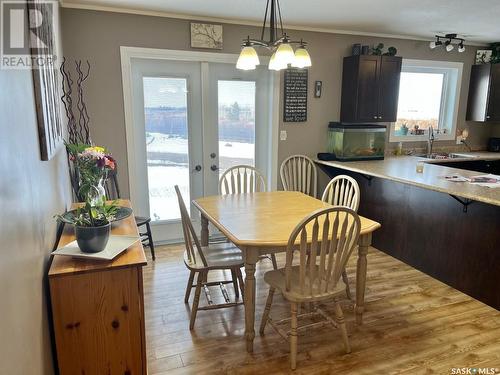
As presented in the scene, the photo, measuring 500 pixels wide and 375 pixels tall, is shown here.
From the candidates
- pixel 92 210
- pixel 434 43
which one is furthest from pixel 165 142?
pixel 434 43

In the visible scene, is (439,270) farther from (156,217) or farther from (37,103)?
(37,103)

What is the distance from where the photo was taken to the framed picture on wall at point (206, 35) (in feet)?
12.0

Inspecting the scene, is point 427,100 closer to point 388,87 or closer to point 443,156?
point 443,156

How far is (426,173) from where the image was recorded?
3.47 metres

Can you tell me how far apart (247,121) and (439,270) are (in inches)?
95.3

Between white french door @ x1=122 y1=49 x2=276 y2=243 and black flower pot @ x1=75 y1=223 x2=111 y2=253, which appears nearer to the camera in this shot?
black flower pot @ x1=75 y1=223 x2=111 y2=253

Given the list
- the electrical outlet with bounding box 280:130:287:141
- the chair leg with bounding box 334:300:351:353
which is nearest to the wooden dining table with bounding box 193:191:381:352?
the chair leg with bounding box 334:300:351:353

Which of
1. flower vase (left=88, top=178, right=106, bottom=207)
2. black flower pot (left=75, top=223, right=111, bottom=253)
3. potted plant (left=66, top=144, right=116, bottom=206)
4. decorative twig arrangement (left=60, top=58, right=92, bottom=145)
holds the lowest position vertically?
black flower pot (left=75, top=223, right=111, bottom=253)

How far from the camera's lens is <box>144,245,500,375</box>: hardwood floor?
2076 millimetres

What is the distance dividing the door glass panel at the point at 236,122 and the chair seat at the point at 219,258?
1.58 meters

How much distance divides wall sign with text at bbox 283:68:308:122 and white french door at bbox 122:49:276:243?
0.19m

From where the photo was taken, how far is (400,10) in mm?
3406

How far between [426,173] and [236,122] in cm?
201

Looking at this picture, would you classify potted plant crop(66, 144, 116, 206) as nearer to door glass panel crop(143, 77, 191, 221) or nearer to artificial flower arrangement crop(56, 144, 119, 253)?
artificial flower arrangement crop(56, 144, 119, 253)
